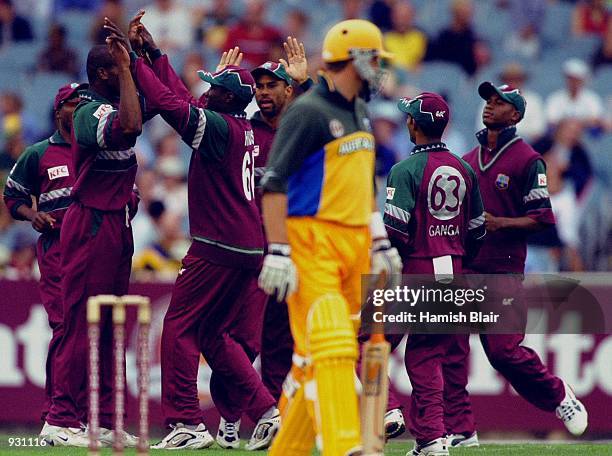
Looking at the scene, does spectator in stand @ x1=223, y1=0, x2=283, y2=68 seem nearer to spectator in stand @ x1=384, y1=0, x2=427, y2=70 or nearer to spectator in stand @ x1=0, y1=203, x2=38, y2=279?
spectator in stand @ x1=384, y1=0, x2=427, y2=70

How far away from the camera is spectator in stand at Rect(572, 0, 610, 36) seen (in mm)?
20844

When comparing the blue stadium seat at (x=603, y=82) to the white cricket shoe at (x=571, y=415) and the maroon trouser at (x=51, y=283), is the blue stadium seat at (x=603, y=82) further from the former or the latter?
the maroon trouser at (x=51, y=283)

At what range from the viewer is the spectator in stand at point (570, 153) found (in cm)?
1788

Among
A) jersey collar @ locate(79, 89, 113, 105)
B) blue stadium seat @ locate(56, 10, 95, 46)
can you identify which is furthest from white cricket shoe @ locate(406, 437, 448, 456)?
blue stadium seat @ locate(56, 10, 95, 46)

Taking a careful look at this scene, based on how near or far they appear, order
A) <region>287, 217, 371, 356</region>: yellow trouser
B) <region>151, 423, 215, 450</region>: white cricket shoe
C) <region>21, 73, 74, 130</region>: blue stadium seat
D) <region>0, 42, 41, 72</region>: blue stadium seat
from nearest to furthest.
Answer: <region>287, 217, 371, 356</region>: yellow trouser
<region>151, 423, 215, 450</region>: white cricket shoe
<region>21, 73, 74, 130</region>: blue stadium seat
<region>0, 42, 41, 72</region>: blue stadium seat

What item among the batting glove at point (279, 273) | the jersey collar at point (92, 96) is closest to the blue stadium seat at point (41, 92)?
the jersey collar at point (92, 96)

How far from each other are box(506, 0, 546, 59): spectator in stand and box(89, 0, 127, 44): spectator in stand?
526cm

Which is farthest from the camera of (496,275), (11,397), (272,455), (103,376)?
(11,397)

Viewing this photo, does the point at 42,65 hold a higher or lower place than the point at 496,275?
higher

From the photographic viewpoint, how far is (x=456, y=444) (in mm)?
11617

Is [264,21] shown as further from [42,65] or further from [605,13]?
[605,13]

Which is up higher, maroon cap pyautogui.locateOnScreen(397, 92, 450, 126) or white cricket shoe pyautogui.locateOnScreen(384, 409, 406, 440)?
maroon cap pyautogui.locateOnScreen(397, 92, 450, 126)

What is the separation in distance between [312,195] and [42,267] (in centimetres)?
390

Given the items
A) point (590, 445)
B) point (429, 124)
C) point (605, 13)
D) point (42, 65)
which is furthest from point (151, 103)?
point (605, 13)
